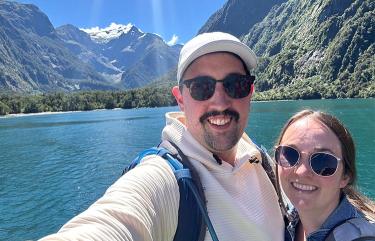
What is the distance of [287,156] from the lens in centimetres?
424

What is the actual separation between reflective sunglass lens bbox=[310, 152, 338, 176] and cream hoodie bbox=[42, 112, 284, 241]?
22.5 inches

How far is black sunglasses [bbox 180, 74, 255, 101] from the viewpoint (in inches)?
160

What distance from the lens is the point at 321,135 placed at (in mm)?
4059

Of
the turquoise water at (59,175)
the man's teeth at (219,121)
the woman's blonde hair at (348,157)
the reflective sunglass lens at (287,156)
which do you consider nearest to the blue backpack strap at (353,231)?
the woman's blonde hair at (348,157)

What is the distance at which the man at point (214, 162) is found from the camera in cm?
315

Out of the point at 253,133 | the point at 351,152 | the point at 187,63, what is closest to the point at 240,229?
the point at 351,152

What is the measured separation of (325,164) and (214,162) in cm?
112

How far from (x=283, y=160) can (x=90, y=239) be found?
246 centimetres

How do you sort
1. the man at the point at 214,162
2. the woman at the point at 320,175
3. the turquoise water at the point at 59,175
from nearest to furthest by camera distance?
1. the man at the point at 214,162
2. the woman at the point at 320,175
3. the turquoise water at the point at 59,175

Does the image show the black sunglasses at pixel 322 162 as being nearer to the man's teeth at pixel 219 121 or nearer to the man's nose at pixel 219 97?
the man's teeth at pixel 219 121

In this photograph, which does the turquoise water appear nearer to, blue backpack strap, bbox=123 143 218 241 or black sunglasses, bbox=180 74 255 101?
black sunglasses, bbox=180 74 255 101

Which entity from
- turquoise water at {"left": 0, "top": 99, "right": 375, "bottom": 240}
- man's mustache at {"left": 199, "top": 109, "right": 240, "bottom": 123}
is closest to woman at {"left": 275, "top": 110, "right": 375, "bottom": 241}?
man's mustache at {"left": 199, "top": 109, "right": 240, "bottom": 123}

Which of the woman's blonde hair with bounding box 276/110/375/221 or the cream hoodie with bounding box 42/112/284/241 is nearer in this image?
the cream hoodie with bounding box 42/112/284/241

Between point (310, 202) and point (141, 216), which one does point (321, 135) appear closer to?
point (310, 202)
